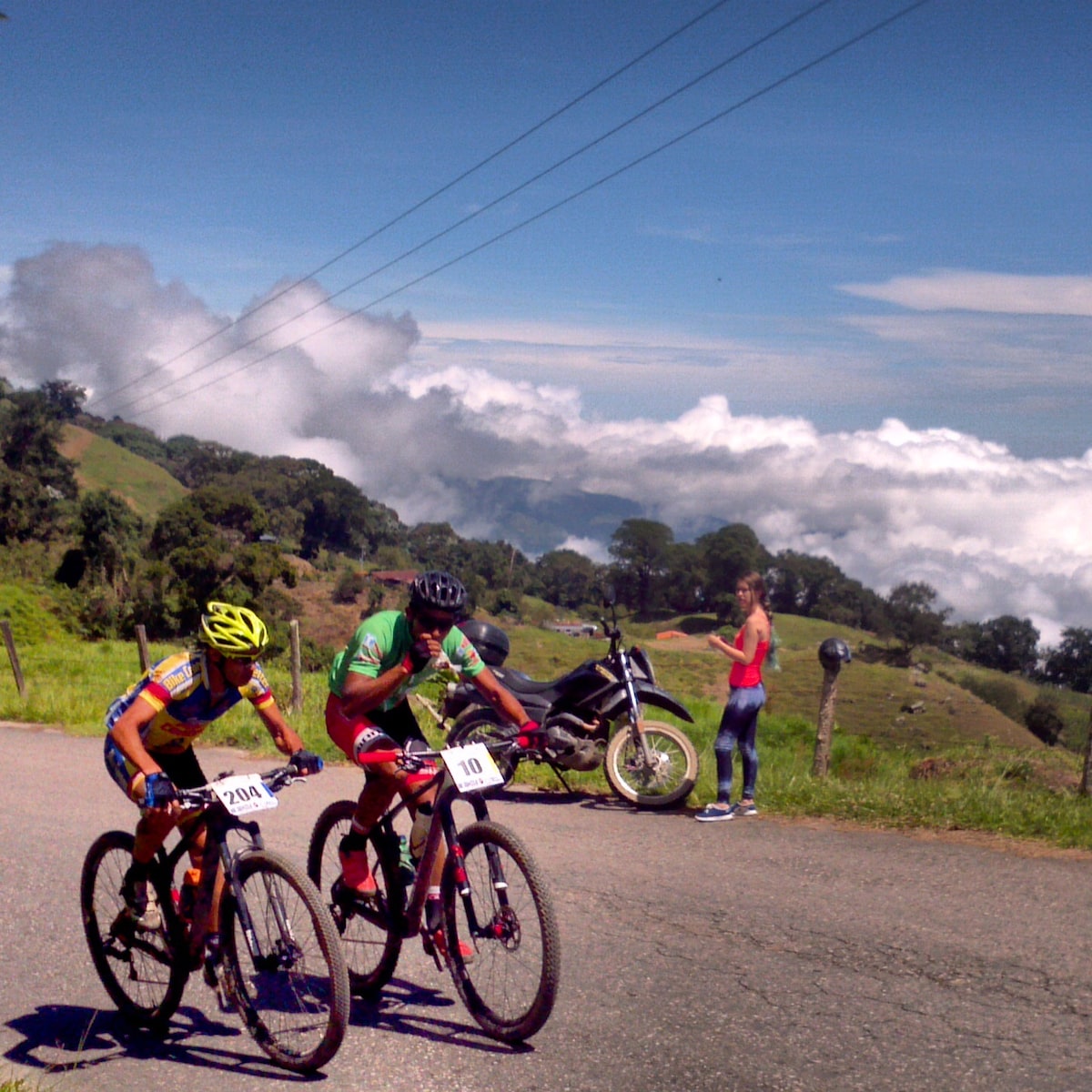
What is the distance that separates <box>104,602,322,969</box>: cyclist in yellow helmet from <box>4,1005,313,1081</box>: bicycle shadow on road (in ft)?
1.60

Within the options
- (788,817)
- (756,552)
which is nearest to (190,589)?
(756,552)

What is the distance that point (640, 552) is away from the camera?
2423cm

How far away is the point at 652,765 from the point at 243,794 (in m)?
5.11

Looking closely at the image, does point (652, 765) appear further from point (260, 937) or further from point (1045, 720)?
point (1045, 720)

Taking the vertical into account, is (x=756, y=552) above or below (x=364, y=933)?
above

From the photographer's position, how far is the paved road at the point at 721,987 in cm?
443

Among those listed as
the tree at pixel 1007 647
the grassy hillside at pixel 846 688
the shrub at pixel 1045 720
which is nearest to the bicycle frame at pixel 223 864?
the grassy hillside at pixel 846 688

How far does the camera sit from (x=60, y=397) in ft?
334

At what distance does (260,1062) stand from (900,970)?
9.38 ft

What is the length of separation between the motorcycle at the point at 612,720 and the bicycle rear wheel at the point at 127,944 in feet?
12.7

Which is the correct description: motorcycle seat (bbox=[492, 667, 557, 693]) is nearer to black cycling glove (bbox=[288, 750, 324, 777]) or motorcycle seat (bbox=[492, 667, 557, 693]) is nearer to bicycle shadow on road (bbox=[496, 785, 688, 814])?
bicycle shadow on road (bbox=[496, 785, 688, 814])

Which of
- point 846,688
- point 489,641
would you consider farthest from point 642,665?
point 846,688

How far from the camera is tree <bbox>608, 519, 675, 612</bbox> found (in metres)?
23.1

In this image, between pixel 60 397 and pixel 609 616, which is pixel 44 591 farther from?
pixel 60 397
